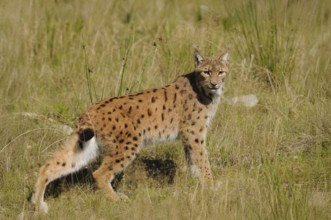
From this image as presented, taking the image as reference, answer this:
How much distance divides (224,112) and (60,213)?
278 centimetres

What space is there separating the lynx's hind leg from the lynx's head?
1300 mm

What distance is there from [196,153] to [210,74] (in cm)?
77

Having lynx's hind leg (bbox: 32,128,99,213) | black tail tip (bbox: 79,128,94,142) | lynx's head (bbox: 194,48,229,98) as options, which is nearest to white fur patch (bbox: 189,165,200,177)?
lynx's head (bbox: 194,48,229,98)

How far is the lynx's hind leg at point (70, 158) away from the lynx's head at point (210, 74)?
4.26 ft

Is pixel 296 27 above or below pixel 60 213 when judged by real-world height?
above

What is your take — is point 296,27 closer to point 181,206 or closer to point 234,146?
point 234,146

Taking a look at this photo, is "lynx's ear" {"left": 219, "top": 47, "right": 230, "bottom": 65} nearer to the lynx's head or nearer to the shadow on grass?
the lynx's head

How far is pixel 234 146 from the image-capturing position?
7875 millimetres

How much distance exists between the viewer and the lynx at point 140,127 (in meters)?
6.93

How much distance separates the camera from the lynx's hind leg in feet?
22.4

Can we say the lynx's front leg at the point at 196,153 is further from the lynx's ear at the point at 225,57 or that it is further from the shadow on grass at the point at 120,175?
the lynx's ear at the point at 225,57

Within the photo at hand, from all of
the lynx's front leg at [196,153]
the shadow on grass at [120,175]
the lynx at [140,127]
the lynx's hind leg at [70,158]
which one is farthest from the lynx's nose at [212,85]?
the lynx's hind leg at [70,158]

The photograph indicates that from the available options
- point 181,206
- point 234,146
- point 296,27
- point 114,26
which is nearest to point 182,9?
point 114,26

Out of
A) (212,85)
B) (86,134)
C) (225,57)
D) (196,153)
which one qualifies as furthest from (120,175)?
(225,57)
